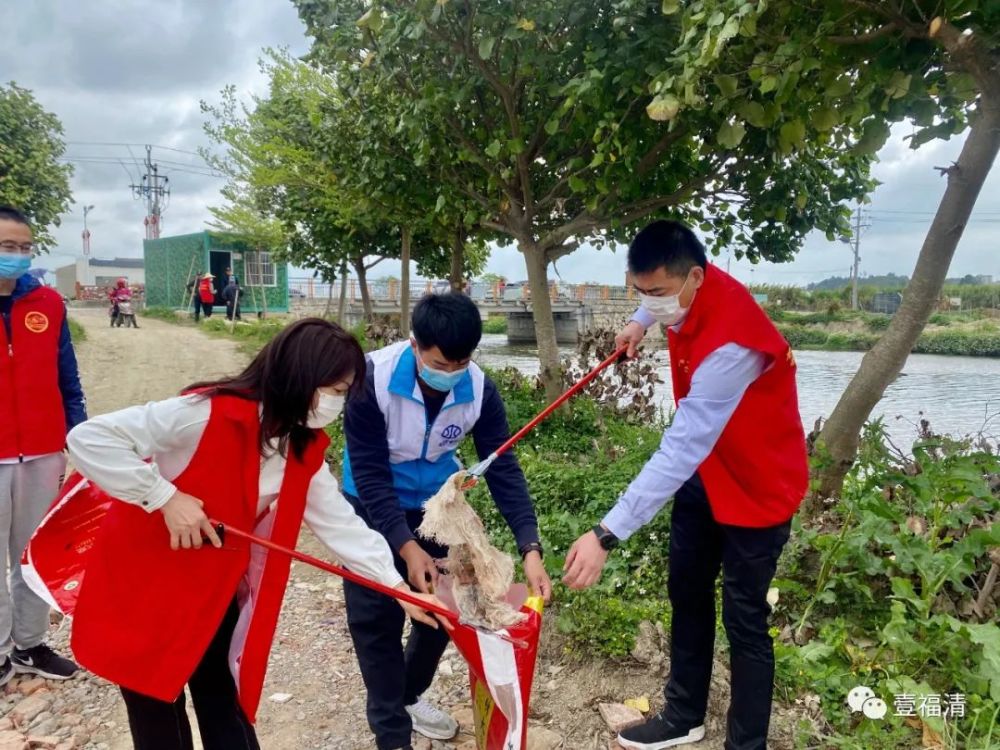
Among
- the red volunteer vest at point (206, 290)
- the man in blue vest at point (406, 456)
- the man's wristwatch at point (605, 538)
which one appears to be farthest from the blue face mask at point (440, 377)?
the red volunteer vest at point (206, 290)

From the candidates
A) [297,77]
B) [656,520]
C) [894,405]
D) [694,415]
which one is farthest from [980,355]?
[694,415]

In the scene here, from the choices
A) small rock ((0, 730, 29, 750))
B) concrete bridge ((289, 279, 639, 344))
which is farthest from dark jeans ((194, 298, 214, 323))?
small rock ((0, 730, 29, 750))

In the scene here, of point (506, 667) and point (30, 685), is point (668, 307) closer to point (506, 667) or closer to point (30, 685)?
point (506, 667)

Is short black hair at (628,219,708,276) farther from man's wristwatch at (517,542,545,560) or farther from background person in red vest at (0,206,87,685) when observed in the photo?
background person in red vest at (0,206,87,685)

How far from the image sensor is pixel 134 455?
5.37ft

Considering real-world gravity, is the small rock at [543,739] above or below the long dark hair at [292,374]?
below

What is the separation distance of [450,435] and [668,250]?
90cm

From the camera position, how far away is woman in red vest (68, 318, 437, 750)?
65.4 inches

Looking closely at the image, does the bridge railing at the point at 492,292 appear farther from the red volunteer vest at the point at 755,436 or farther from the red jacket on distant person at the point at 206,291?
the red volunteer vest at the point at 755,436

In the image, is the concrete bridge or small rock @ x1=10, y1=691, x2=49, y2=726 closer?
small rock @ x1=10, y1=691, x2=49, y2=726

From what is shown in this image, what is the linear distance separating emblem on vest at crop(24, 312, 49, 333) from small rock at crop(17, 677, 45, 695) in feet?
4.75

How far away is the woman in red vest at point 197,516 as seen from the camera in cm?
166

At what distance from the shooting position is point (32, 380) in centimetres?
281

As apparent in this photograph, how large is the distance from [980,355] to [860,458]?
25068mm
